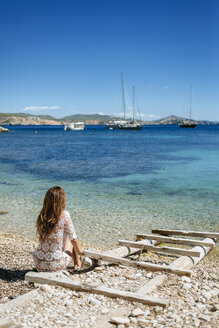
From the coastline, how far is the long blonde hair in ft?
3.47

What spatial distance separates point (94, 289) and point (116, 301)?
1.50 ft

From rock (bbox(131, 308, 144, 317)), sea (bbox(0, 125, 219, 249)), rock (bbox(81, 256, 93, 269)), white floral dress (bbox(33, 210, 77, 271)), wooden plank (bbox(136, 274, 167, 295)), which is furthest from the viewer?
sea (bbox(0, 125, 219, 249))

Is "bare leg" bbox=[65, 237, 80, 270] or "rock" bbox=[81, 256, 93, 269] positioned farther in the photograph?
"rock" bbox=[81, 256, 93, 269]

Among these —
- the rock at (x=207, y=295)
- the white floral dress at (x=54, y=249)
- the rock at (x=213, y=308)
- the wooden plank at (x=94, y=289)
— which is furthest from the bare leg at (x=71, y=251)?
the rock at (x=213, y=308)

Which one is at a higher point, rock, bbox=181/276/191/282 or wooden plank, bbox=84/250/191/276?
wooden plank, bbox=84/250/191/276

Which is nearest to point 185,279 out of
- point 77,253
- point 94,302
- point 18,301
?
point 94,302

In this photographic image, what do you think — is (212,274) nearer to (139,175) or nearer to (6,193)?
(6,193)

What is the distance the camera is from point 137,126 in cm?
14250

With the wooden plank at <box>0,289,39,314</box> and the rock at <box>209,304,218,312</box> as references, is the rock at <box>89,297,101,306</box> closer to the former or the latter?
the wooden plank at <box>0,289,39,314</box>

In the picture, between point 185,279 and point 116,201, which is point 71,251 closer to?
point 185,279

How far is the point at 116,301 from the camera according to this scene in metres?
5.24

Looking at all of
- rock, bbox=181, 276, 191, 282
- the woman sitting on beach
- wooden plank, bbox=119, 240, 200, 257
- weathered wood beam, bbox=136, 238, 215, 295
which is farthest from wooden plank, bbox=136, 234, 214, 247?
the woman sitting on beach

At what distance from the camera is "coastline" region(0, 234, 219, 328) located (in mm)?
4602

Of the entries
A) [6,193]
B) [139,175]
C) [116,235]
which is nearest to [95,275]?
[116,235]
